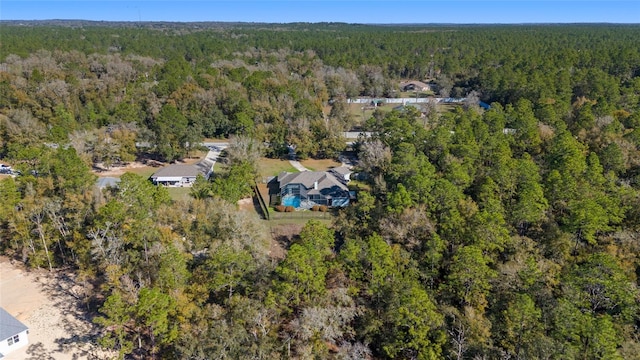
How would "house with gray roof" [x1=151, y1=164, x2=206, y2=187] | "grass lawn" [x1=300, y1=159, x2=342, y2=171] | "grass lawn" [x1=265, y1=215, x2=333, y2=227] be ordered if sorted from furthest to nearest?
"grass lawn" [x1=300, y1=159, x2=342, y2=171] < "house with gray roof" [x1=151, y1=164, x2=206, y2=187] < "grass lawn" [x1=265, y1=215, x2=333, y2=227]

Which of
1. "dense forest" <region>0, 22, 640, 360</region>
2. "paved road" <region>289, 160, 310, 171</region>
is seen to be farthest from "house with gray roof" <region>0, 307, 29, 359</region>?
"paved road" <region>289, 160, 310, 171</region>

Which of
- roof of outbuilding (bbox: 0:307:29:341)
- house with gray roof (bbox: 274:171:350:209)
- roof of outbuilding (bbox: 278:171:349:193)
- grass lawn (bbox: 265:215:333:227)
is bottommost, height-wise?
grass lawn (bbox: 265:215:333:227)

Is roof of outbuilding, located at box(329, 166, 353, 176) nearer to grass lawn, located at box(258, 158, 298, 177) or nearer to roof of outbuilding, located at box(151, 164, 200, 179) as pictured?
grass lawn, located at box(258, 158, 298, 177)

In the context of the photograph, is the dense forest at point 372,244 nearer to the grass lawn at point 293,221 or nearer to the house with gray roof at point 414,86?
the grass lawn at point 293,221

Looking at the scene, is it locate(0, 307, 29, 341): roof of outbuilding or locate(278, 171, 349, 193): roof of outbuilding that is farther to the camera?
locate(278, 171, 349, 193): roof of outbuilding

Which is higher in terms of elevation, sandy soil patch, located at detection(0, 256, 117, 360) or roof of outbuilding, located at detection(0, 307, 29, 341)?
roof of outbuilding, located at detection(0, 307, 29, 341)

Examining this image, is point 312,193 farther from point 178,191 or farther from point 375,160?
point 178,191

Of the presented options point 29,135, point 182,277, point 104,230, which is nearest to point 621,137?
point 182,277
